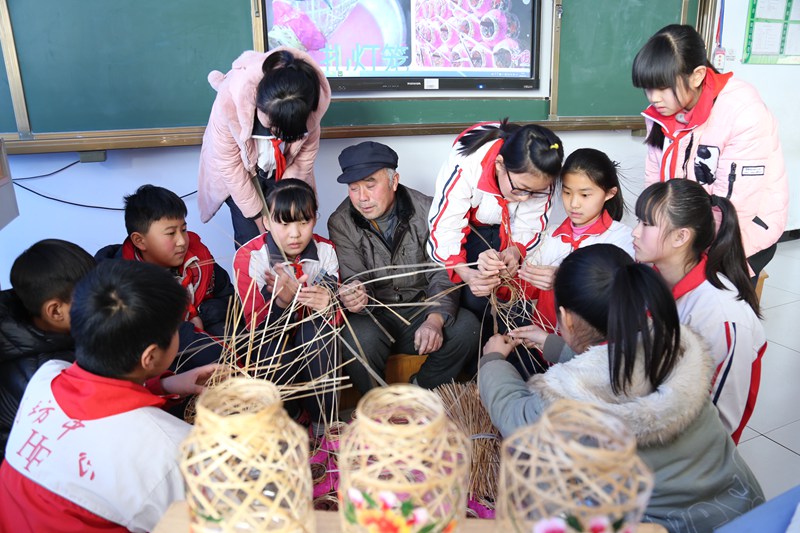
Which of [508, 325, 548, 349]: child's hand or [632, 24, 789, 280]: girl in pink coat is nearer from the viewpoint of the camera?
[508, 325, 548, 349]: child's hand

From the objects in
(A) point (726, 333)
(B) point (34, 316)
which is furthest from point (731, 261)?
(B) point (34, 316)

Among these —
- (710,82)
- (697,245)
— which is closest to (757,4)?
(710,82)

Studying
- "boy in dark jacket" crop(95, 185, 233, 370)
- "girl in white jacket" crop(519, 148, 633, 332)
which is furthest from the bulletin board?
"boy in dark jacket" crop(95, 185, 233, 370)

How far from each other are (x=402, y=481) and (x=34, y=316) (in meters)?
1.20

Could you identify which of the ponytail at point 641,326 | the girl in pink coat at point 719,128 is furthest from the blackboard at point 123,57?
the ponytail at point 641,326

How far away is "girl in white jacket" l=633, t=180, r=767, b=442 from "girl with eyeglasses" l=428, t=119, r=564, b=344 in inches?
14.0

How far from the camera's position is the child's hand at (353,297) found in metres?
1.91

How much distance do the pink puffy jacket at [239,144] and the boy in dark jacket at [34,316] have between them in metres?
0.67

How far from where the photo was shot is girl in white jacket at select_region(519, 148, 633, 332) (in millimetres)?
1882

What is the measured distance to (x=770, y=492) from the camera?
5.98ft

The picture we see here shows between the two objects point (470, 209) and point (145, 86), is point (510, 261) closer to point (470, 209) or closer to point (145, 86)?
point (470, 209)

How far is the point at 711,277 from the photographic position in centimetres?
152

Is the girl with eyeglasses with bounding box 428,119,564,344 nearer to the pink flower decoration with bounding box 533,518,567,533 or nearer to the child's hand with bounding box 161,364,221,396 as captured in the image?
the child's hand with bounding box 161,364,221,396

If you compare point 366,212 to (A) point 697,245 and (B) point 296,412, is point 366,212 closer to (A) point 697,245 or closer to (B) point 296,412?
(B) point 296,412
